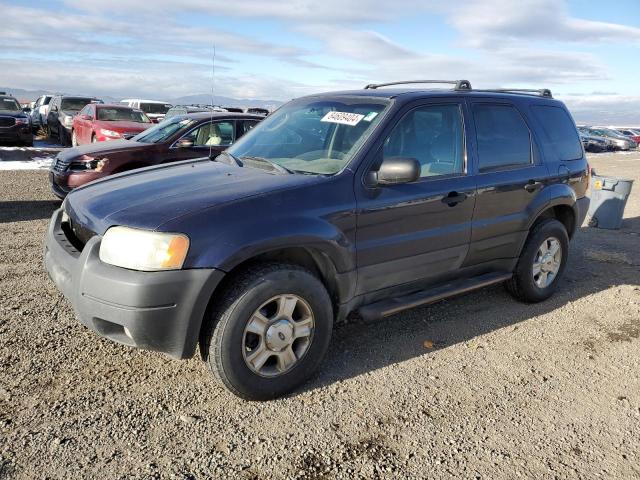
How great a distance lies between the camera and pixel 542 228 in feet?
15.4

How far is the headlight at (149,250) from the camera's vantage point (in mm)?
2711

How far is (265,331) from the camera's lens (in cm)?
303

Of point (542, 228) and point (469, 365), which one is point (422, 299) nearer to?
point (469, 365)

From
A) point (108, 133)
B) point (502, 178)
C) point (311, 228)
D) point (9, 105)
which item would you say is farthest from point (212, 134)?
point (9, 105)

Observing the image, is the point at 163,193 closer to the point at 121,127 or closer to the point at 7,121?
the point at 121,127

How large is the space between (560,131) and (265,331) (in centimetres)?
353

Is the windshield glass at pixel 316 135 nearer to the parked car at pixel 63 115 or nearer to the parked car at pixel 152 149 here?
the parked car at pixel 152 149

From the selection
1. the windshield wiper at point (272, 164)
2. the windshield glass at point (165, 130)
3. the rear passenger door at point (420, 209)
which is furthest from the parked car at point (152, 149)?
the rear passenger door at point (420, 209)

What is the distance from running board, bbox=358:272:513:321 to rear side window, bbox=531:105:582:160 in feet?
4.40

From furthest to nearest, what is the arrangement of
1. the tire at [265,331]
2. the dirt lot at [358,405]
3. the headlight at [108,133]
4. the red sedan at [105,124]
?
the red sedan at [105,124], the headlight at [108,133], the tire at [265,331], the dirt lot at [358,405]

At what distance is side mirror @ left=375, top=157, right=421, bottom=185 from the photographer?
329 centimetres

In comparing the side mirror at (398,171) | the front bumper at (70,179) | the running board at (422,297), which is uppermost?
the side mirror at (398,171)

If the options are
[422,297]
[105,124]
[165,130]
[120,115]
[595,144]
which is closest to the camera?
[422,297]

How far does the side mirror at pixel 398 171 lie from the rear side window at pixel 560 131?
80.9 inches
